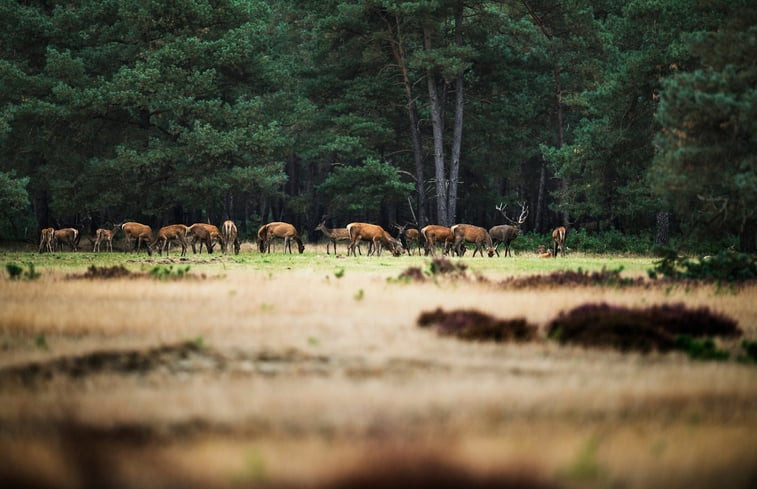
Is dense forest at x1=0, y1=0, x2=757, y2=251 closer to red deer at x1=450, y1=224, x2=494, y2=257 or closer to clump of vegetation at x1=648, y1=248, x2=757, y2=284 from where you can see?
red deer at x1=450, y1=224, x2=494, y2=257

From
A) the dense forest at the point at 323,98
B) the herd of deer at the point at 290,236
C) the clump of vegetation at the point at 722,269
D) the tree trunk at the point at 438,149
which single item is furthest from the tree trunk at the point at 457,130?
the clump of vegetation at the point at 722,269

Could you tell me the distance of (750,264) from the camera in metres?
17.7

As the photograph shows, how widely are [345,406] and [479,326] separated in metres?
4.16

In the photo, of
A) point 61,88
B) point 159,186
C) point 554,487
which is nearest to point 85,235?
point 159,186

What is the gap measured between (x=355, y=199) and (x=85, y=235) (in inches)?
655

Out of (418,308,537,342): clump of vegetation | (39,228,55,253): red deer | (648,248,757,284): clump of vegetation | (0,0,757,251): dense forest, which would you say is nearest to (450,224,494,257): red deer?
(0,0,757,251): dense forest

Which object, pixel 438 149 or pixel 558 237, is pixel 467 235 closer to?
pixel 558 237

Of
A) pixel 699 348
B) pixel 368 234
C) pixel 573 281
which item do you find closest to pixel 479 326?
pixel 699 348

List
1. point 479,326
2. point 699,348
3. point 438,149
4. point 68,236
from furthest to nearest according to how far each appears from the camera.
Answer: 1. point 438,149
2. point 68,236
3. point 479,326
4. point 699,348

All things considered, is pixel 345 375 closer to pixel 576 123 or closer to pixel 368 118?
pixel 368 118

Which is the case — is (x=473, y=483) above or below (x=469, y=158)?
below

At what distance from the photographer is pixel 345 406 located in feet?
21.5

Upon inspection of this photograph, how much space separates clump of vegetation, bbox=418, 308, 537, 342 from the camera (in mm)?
10180

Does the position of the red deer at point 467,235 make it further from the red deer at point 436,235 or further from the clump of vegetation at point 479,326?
the clump of vegetation at point 479,326
